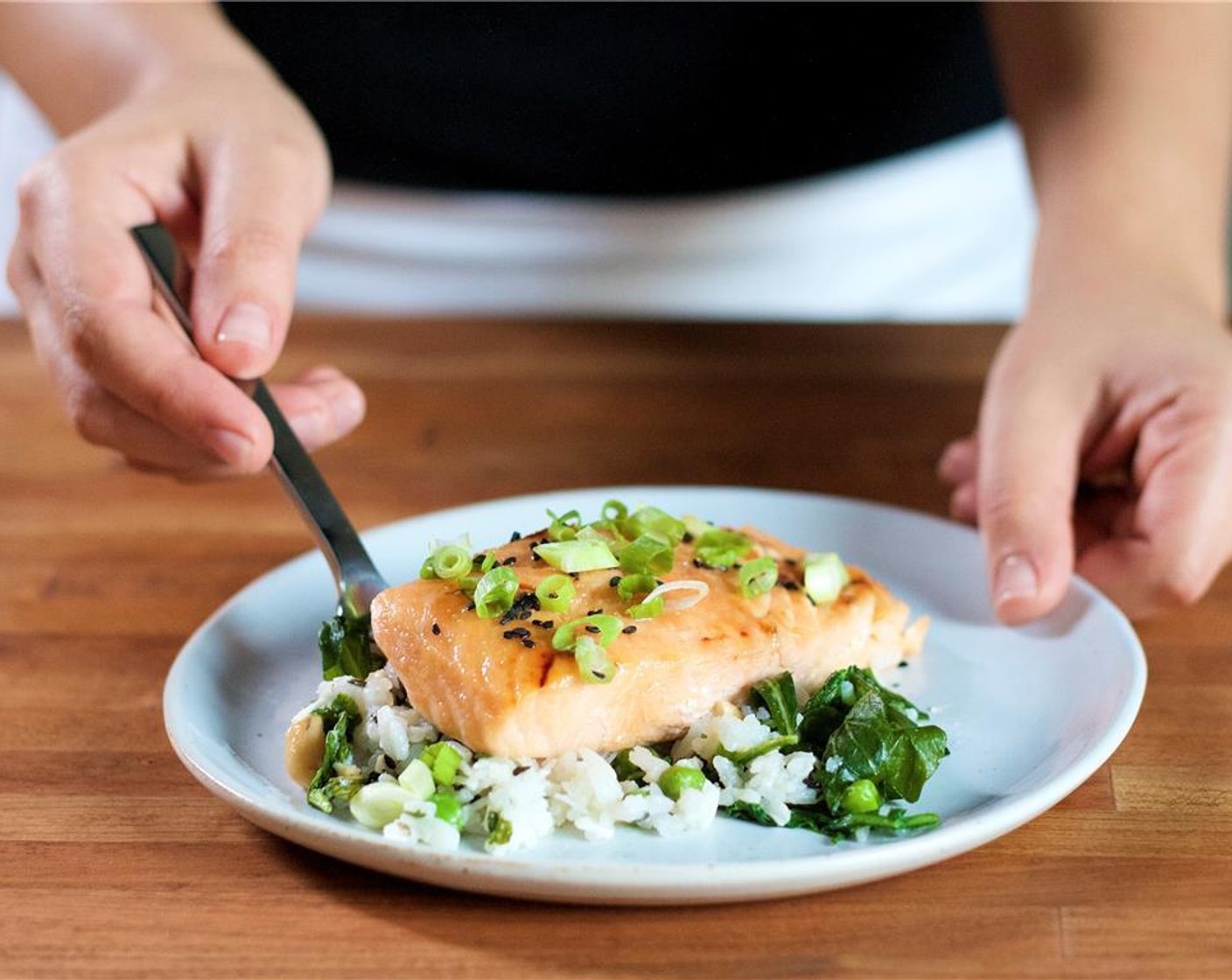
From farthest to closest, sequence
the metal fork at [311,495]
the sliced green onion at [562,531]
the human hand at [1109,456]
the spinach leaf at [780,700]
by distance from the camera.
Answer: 1. the human hand at [1109,456]
2. the metal fork at [311,495]
3. the sliced green onion at [562,531]
4. the spinach leaf at [780,700]

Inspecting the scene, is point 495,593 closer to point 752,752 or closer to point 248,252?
point 752,752

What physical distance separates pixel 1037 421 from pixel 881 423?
693mm

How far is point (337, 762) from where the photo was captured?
157 cm

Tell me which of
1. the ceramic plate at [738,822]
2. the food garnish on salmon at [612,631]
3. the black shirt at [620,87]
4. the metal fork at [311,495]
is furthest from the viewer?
the black shirt at [620,87]

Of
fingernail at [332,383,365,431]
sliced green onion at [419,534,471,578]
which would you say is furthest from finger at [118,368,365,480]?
sliced green onion at [419,534,471,578]

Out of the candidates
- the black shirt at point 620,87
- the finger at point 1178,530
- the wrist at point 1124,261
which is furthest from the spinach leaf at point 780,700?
the black shirt at point 620,87

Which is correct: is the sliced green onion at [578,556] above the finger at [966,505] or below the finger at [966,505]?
above

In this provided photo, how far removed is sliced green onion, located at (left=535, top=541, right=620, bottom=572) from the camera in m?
1.73

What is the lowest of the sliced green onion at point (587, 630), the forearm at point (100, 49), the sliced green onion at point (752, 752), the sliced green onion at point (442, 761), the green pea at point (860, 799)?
the sliced green onion at point (752, 752)

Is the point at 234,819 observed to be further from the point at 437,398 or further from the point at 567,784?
the point at 437,398

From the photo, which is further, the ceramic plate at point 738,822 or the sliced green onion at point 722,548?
the sliced green onion at point 722,548

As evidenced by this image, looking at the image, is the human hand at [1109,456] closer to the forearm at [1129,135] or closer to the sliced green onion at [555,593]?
the forearm at [1129,135]

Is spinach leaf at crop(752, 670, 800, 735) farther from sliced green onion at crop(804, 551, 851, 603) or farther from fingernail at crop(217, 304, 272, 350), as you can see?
fingernail at crop(217, 304, 272, 350)

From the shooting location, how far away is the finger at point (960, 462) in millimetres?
2432
